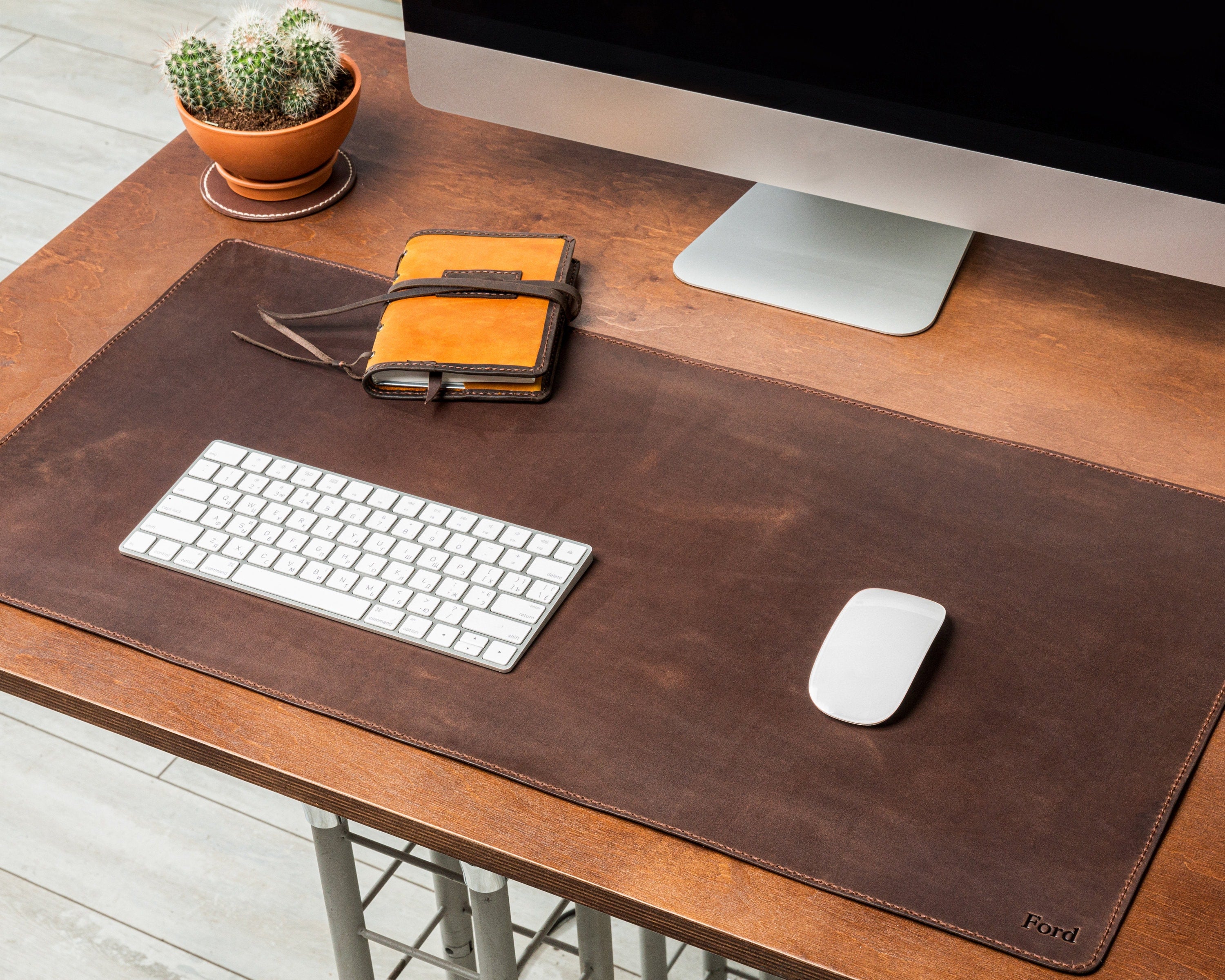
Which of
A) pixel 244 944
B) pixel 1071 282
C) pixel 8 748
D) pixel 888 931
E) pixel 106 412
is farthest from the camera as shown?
pixel 8 748

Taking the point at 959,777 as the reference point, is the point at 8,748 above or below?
below

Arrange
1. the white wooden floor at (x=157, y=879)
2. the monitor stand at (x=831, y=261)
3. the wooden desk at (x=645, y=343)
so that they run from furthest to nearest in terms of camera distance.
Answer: the white wooden floor at (x=157, y=879) < the monitor stand at (x=831, y=261) < the wooden desk at (x=645, y=343)

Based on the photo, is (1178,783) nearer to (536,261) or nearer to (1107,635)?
(1107,635)

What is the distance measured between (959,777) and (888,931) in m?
0.10

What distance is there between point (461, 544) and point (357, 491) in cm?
9

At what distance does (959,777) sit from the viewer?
0.68 meters

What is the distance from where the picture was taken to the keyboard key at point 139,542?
807 millimetres

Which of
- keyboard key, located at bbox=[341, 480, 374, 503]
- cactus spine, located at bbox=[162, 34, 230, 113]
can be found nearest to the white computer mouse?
keyboard key, located at bbox=[341, 480, 374, 503]

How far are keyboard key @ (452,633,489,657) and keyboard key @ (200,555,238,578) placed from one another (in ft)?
0.54

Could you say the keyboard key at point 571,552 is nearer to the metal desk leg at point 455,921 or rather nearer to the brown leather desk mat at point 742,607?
the brown leather desk mat at point 742,607

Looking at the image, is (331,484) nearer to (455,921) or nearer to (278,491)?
(278,491)

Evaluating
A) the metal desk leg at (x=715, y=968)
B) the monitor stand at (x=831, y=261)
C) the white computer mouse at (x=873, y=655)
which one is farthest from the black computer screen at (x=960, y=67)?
the metal desk leg at (x=715, y=968)

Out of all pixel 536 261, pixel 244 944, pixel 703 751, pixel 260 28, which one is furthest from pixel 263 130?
pixel 244 944

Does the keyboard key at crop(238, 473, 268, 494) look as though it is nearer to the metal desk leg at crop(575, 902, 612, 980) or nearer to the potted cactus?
the potted cactus
